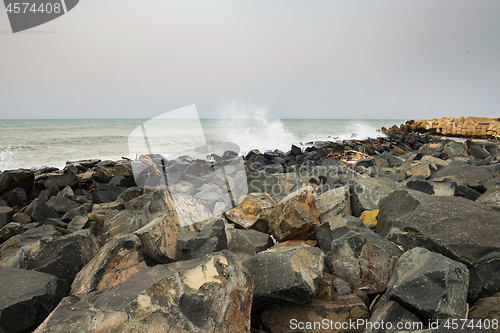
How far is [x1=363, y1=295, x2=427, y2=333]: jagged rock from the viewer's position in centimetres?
122

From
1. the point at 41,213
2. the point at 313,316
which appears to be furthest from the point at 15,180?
the point at 313,316

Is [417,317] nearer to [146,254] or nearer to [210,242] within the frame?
[210,242]

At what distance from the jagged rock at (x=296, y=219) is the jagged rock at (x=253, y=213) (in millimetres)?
246

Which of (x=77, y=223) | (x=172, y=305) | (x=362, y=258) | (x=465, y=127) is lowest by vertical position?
(x=465, y=127)

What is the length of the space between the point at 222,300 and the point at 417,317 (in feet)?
3.05

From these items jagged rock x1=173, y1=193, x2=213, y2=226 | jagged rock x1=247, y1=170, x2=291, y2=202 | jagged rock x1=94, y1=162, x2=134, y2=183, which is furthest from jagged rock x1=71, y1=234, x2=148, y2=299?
jagged rock x1=94, y1=162, x2=134, y2=183

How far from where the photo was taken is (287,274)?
1.48 m

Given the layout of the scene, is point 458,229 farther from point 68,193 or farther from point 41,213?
Result: point 68,193

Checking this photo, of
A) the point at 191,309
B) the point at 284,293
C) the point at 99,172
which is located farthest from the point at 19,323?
the point at 99,172

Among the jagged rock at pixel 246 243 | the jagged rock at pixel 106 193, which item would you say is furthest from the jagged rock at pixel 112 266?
the jagged rock at pixel 106 193

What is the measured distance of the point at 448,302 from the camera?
1230 millimetres

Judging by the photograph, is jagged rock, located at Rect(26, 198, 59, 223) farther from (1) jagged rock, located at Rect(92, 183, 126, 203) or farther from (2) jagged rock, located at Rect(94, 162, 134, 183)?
(2) jagged rock, located at Rect(94, 162, 134, 183)

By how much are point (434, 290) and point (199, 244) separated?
1.40 meters

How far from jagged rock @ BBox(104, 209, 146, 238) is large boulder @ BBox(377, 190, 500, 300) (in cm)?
230
